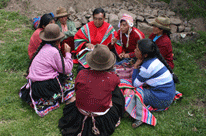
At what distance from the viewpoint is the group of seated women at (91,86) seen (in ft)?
8.15

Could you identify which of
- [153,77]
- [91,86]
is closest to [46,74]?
[91,86]

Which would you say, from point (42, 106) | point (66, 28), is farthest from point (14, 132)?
point (66, 28)

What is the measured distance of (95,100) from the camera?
2453 millimetres

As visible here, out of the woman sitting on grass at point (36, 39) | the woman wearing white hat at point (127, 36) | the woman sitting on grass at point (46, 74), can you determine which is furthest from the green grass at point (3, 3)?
the woman wearing white hat at point (127, 36)

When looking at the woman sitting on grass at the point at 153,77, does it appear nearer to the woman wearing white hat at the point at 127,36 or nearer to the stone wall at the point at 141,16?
the woman wearing white hat at the point at 127,36

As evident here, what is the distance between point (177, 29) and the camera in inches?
238

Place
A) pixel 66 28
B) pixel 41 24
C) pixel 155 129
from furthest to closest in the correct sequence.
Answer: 1. pixel 66 28
2. pixel 41 24
3. pixel 155 129

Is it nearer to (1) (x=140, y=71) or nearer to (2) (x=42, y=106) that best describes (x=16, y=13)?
(2) (x=42, y=106)

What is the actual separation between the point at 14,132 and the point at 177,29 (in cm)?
596

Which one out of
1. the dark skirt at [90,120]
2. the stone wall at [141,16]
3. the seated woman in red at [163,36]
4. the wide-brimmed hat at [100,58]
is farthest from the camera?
the stone wall at [141,16]

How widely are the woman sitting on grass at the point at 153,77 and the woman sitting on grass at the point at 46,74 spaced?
1.47 m

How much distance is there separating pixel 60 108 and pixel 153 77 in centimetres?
194

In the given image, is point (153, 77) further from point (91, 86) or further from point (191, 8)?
point (191, 8)

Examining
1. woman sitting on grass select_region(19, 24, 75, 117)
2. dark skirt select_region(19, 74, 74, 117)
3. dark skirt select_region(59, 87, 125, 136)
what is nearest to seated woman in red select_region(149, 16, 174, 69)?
dark skirt select_region(59, 87, 125, 136)
